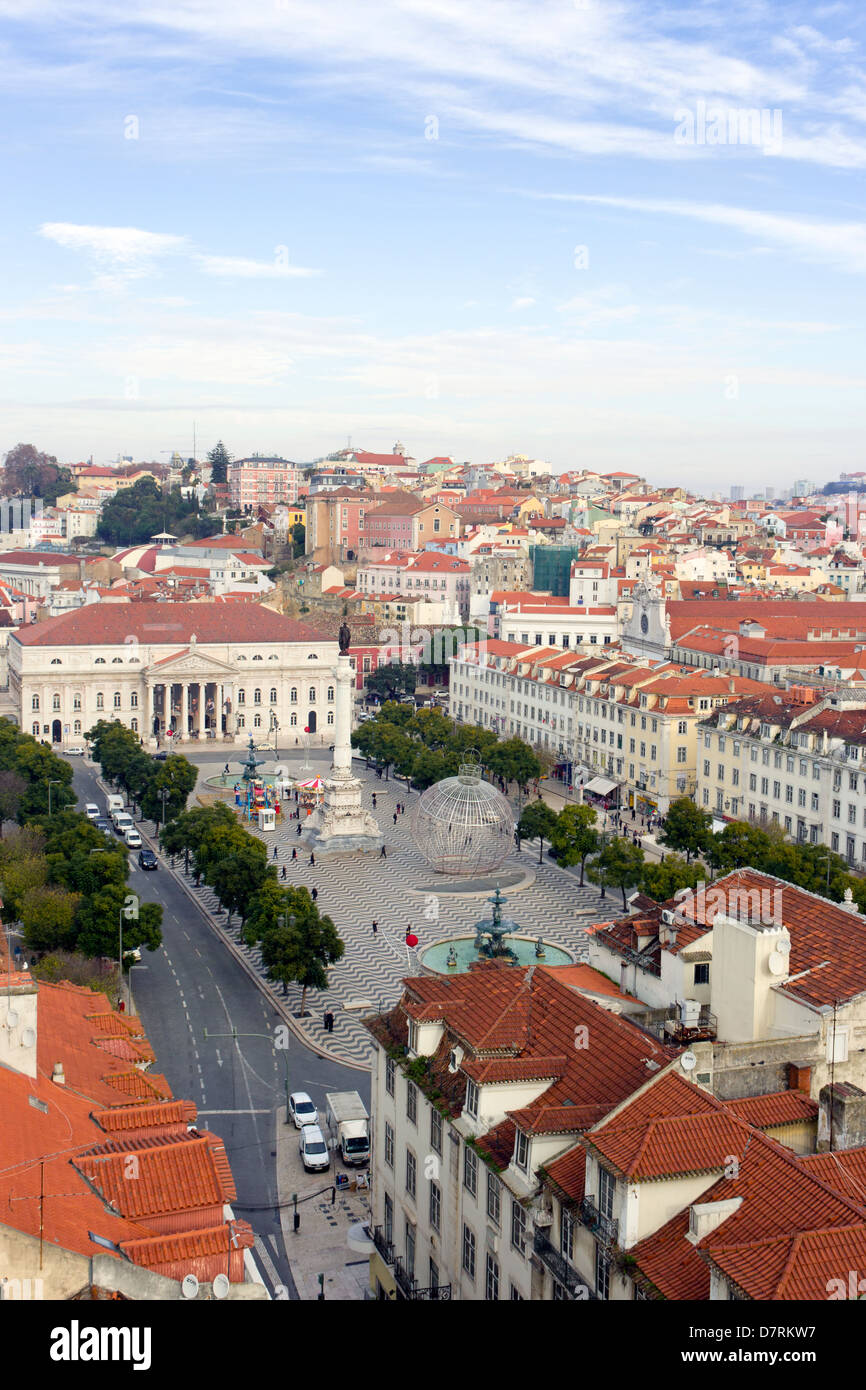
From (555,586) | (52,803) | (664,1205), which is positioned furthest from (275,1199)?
(555,586)

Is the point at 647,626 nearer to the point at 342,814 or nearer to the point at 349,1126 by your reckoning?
the point at 342,814

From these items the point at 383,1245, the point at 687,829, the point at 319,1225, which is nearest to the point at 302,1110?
the point at 319,1225

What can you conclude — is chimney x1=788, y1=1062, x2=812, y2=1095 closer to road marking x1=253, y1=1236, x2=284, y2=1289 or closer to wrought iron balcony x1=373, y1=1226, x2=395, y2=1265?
wrought iron balcony x1=373, y1=1226, x2=395, y2=1265

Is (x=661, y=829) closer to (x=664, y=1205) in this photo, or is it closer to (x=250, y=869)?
(x=250, y=869)

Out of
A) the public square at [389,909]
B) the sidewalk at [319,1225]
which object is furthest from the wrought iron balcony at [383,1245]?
the public square at [389,909]

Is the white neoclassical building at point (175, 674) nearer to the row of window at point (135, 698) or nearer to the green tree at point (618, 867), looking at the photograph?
the row of window at point (135, 698)

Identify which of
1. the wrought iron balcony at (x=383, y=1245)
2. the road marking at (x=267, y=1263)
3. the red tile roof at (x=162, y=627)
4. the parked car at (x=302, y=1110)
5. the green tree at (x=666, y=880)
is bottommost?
the road marking at (x=267, y=1263)
